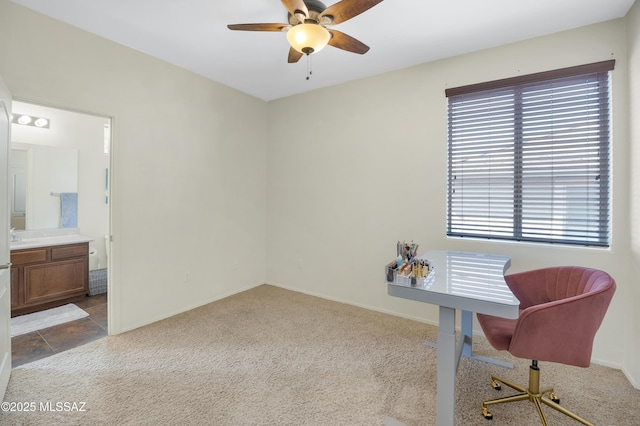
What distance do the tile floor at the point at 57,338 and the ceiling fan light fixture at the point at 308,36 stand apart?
3.15 m

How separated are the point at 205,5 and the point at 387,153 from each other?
2200 millimetres

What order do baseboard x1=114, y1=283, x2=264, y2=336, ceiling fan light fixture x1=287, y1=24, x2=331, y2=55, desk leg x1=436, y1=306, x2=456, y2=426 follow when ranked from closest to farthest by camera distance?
desk leg x1=436, y1=306, x2=456, y2=426
ceiling fan light fixture x1=287, y1=24, x2=331, y2=55
baseboard x1=114, y1=283, x2=264, y2=336

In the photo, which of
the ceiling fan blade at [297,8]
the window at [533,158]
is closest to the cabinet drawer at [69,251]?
the ceiling fan blade at [297,8]

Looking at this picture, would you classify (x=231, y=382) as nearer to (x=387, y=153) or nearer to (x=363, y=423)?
(x=363, y=423)

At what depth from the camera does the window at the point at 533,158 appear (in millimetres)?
2406

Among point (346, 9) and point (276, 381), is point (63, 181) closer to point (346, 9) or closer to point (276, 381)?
point (276, 381)

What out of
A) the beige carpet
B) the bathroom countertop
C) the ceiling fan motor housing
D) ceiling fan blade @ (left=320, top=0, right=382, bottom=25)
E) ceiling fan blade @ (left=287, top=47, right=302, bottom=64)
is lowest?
the beige carpet

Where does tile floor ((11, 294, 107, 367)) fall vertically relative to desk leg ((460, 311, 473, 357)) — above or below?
below

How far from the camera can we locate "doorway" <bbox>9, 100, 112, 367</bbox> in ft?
11.9

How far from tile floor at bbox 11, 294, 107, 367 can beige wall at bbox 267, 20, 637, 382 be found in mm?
2127

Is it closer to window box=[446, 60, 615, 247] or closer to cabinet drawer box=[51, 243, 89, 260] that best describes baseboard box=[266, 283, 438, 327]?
window box=[446, 60, 615, 247]

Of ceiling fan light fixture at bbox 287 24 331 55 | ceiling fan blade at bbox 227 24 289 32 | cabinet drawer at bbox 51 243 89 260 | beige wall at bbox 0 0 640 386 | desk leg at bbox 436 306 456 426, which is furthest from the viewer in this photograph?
cabinet drawer at bbox 51 243 89 260

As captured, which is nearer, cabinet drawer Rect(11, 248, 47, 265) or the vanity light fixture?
cabinet drawer Rect(11, 248, 47, 265)

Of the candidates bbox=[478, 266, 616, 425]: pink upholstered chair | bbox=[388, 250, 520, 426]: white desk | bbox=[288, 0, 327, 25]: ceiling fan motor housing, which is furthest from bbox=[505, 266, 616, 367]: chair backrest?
bbox=[288, 0, 327, 25]: ceiling fan motor housing
